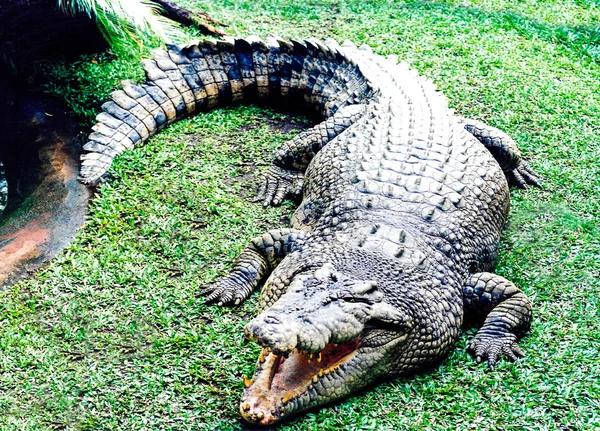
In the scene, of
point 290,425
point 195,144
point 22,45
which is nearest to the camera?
point 290,425

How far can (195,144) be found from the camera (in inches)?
221

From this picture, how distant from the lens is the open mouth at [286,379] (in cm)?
324

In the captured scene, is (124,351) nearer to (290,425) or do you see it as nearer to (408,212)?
(290,425)

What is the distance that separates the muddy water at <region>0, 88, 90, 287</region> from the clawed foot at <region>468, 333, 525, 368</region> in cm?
273

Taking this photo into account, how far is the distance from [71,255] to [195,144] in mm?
1567

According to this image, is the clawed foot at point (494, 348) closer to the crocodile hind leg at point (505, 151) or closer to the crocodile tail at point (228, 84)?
the crocodile hind leg at point (505, 151)

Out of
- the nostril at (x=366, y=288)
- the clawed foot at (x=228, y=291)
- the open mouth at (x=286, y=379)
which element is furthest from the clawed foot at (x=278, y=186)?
the open mouth at (x=286, y=379)

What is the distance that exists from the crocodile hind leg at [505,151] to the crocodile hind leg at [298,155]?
87 cm

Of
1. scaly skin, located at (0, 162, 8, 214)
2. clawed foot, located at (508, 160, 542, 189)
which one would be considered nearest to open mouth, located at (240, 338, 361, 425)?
clawed foot, located at (508, 160, 542, 189)

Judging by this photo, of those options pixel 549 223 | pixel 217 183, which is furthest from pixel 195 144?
pixel 549 223

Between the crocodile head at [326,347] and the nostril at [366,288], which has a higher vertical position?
the nostril at [366,288]

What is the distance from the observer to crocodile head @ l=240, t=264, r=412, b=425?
3178mm

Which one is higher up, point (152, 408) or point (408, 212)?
point (408, 212)

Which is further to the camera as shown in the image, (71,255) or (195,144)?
(195,144)
